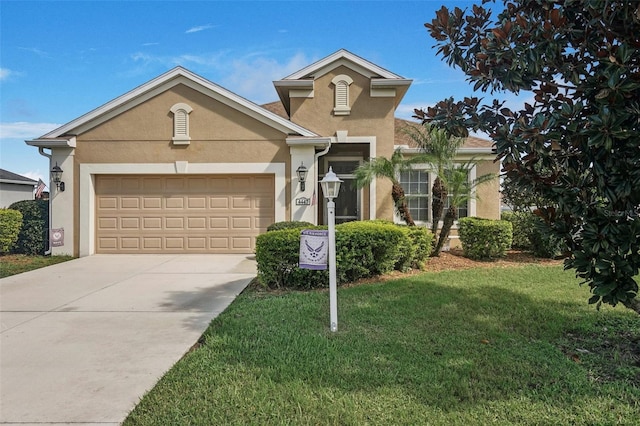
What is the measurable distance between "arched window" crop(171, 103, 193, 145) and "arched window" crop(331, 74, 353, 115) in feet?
15.1

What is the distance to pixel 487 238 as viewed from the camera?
33.1 feet

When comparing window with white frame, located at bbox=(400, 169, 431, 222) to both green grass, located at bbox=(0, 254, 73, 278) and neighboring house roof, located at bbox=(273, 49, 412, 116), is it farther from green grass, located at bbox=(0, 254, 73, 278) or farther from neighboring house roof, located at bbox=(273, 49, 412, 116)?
green grass, located at bbox=(0, 254, 73, 278)

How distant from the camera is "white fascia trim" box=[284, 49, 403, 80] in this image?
12.3 m

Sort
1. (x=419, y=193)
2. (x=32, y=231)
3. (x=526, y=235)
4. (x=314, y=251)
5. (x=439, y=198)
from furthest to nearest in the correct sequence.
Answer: (x=419, y=193), (x=32, y=231), (x=526, y=235), (x=439, y=198), (x=314, y=251)

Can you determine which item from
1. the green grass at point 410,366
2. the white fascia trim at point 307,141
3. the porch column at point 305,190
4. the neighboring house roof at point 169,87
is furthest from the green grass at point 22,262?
the white fascia trim at point 307,141

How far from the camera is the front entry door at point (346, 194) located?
13625 millimetres

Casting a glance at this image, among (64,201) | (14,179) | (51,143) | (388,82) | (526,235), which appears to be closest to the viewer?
(51,143)

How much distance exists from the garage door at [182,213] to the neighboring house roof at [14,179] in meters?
11.1

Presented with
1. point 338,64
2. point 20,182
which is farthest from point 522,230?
point 20,182

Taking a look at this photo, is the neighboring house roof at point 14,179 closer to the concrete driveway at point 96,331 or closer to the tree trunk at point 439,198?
the concrete driveway at point 96,331

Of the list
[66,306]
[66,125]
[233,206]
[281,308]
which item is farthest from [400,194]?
[66,125]

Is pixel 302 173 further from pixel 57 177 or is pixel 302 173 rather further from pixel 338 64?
pixel 57 177

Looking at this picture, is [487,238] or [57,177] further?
[57,177]

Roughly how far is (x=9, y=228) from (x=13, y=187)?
35.4 feet
